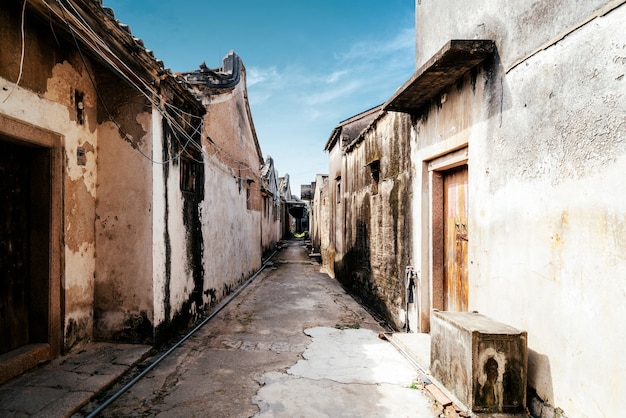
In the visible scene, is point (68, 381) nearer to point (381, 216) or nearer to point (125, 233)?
point (125, 233)

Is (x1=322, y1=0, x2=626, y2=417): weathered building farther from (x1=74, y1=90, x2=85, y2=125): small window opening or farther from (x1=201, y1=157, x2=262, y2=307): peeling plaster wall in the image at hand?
(x1=74, y1=90, x2=85, y2=125): small window opening

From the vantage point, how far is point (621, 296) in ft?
7.02

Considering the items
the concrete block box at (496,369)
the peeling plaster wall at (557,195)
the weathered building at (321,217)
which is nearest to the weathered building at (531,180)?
the peeling plaster wall at (557,195)

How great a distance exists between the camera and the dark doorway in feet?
12.7

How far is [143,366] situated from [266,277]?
7.50 metres

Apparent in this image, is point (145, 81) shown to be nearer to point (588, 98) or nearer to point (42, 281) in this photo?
point (42, 281)

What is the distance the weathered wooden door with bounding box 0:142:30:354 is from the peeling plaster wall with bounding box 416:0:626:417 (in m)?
5.10

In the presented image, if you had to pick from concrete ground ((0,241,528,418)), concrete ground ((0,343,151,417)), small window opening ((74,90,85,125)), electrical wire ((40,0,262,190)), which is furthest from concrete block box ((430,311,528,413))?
small window opening ((74,90,85,125))

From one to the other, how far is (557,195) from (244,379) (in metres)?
3.55

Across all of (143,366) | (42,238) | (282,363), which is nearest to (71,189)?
(42,238)

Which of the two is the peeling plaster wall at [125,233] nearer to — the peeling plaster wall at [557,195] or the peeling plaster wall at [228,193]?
the peeling plaster wall at [228,193]

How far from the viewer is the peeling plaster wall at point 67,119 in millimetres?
3588

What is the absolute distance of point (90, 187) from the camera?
4.74 m

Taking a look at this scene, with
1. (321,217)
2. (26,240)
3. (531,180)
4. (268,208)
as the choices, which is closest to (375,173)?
(531,180)
